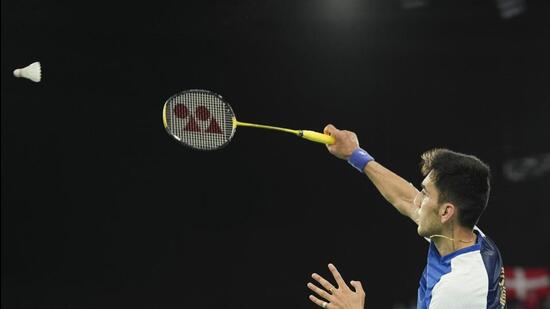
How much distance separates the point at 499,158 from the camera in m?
6.27

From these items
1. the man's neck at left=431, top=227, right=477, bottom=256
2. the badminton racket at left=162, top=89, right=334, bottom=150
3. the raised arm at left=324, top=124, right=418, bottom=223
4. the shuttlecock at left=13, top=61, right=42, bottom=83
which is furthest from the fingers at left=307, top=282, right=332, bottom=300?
the shuttlecock at left=13, top=61, right=42, bottom=83

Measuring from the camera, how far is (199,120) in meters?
3.36

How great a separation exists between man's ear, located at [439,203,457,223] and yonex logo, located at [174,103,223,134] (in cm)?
122

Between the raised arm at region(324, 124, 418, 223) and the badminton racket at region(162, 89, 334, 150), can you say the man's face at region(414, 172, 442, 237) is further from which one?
the badminton racket at region(162, 89, 334, 150)

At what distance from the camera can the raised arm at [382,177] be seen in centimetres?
295

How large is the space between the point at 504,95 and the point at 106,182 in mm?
3413

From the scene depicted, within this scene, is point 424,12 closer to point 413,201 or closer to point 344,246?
point 344,246

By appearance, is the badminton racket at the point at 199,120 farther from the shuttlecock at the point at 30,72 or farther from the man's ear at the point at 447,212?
the man's ear at the point at 447,212

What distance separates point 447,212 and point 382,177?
1.75 ft

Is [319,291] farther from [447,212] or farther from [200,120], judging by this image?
[200,120]

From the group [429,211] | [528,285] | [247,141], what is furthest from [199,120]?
[528,285]

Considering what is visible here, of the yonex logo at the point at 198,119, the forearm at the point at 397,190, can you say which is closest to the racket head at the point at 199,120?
the yonex logo at the point at 198,119

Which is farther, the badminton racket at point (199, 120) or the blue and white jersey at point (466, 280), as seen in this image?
the badminton racket at point (199, 120)

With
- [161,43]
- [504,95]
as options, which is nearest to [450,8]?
[504,95]
